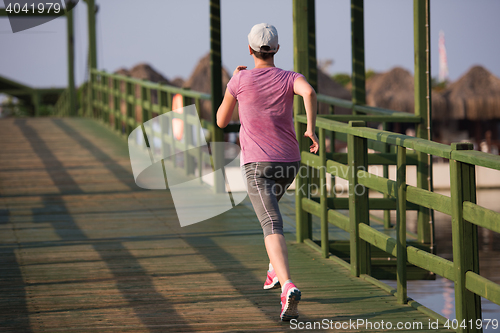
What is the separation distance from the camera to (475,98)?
2961cm

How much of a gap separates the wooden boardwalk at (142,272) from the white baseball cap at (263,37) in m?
1.35

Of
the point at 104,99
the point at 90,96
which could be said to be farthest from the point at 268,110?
the point at 90,96

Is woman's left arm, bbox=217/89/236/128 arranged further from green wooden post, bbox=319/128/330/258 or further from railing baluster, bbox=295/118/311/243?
railing baluster, bbox=295/118/311/243

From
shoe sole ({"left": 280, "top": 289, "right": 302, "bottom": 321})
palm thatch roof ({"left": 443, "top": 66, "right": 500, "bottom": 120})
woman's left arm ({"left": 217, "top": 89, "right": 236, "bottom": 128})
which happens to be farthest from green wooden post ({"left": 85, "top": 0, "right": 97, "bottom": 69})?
palm thatch roof ({"left": 443, "top": 66, "right": 500, "bottom": 120})

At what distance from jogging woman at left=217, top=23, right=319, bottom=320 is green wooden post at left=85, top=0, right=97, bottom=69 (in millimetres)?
14699

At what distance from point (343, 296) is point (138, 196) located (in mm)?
4250

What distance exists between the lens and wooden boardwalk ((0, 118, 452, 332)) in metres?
3.63

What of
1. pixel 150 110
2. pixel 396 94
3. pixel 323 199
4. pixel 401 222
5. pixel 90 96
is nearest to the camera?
pixel 401 222

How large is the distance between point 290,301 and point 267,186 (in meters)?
0.57

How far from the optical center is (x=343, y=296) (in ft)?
13.2

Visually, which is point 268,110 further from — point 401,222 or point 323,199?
point 323,199

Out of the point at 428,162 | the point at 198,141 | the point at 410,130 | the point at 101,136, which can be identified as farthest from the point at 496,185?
the point at 428,162

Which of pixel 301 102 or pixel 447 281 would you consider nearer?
pixel 301 102

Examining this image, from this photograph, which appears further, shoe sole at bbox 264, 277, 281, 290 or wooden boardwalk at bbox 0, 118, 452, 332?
shoe sole at bbox 264, 277, 281, 290
